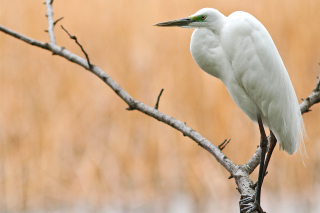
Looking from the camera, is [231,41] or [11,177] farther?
[11,177]

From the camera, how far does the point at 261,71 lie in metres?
0.79

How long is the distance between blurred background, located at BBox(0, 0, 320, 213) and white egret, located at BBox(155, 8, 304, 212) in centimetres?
89

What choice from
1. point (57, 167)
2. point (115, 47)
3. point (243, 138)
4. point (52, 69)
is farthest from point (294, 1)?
point (57, 167)

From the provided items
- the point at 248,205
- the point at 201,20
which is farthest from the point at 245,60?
the point at 248,205

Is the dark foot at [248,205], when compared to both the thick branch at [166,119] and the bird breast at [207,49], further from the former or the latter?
the bird breast at [207,49]

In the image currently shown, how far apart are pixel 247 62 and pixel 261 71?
3cm

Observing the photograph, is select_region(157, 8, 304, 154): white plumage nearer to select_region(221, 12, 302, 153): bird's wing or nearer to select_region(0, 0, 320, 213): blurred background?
select_region(221, 12, 302, 153): bird's wing

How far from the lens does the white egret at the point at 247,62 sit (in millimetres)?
770

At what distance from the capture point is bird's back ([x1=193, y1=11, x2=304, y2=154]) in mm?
777

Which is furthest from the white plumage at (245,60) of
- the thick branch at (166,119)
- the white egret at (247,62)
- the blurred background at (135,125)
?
the blurred background at (135,125)

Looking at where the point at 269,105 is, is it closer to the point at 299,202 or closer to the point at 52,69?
the point at 299,202

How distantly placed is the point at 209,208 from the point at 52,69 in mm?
867

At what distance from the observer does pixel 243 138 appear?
173 cm

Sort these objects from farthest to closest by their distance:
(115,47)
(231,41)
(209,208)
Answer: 1. (115,47)
2. (209,208)
3. (231,41)
